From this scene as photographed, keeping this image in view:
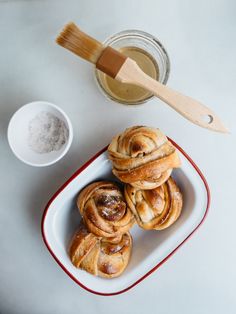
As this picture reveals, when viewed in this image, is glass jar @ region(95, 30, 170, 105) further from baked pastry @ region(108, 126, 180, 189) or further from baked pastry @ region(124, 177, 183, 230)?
baked pastry @ region(124, 177, 183, 230)

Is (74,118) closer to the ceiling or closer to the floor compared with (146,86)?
closer to the floor

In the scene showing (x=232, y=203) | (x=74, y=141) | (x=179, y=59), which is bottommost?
(x=74, y=141)

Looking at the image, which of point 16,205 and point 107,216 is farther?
point 16,205

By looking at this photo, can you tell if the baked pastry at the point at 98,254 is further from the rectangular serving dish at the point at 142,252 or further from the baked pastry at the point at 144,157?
the baked pastry at the point at 144,157

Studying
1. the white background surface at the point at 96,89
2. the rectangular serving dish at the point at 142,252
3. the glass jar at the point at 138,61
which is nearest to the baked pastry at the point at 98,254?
the rectangular serving dish at the point at 142,252

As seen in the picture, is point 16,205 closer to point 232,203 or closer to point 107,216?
point 107,216

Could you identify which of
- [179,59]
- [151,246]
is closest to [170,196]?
[151,246]

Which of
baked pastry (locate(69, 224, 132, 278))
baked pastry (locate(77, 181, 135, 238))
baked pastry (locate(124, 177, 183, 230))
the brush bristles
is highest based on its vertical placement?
the brush bristles

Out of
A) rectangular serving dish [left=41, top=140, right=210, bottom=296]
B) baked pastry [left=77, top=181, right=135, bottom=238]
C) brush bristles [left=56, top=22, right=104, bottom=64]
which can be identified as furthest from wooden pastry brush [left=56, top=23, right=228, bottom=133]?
baked pastry [left=77, top=181, right=135, bottom=238]
